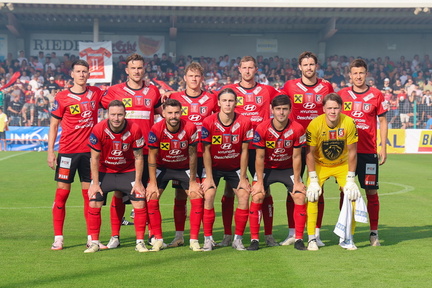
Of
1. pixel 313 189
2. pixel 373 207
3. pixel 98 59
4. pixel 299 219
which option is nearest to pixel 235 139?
pixel 313 189

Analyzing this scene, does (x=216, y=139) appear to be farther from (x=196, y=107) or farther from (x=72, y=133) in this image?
(x=72, y=133)

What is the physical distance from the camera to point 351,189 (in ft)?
24.2

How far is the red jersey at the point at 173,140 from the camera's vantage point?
730cm

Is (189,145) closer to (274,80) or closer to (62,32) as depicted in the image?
(274,80)

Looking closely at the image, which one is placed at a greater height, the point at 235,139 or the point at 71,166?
the point at 235,139

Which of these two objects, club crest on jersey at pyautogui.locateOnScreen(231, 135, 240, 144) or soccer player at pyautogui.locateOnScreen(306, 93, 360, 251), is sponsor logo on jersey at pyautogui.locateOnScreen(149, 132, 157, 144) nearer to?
club crest on jersey at pyautogui.locateOnScreen(231, 135, 240, 144)

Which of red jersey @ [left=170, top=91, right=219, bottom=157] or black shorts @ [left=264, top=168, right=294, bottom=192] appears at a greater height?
red jersey @ [left=170, top=91, right=219, bottom=157]

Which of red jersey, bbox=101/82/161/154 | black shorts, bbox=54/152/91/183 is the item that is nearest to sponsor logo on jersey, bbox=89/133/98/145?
black shorts, bbox=54/152/91/183

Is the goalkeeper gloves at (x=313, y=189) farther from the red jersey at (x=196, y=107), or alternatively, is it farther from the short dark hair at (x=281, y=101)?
the red jersey at (x=196, y=107)

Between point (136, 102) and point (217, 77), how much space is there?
963 inches

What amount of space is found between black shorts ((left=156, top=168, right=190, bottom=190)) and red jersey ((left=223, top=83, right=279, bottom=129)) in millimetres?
1121

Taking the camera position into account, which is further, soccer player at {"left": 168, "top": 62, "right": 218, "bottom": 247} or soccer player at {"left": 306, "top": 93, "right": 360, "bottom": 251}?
soccer player at {"left": 168, "top": 62, "right": 218, "bottom": 247}

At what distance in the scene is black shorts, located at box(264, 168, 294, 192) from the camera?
7.49 meters

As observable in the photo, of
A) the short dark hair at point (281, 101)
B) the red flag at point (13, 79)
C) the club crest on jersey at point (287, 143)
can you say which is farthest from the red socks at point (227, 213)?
the red flag at point (13, 79)
